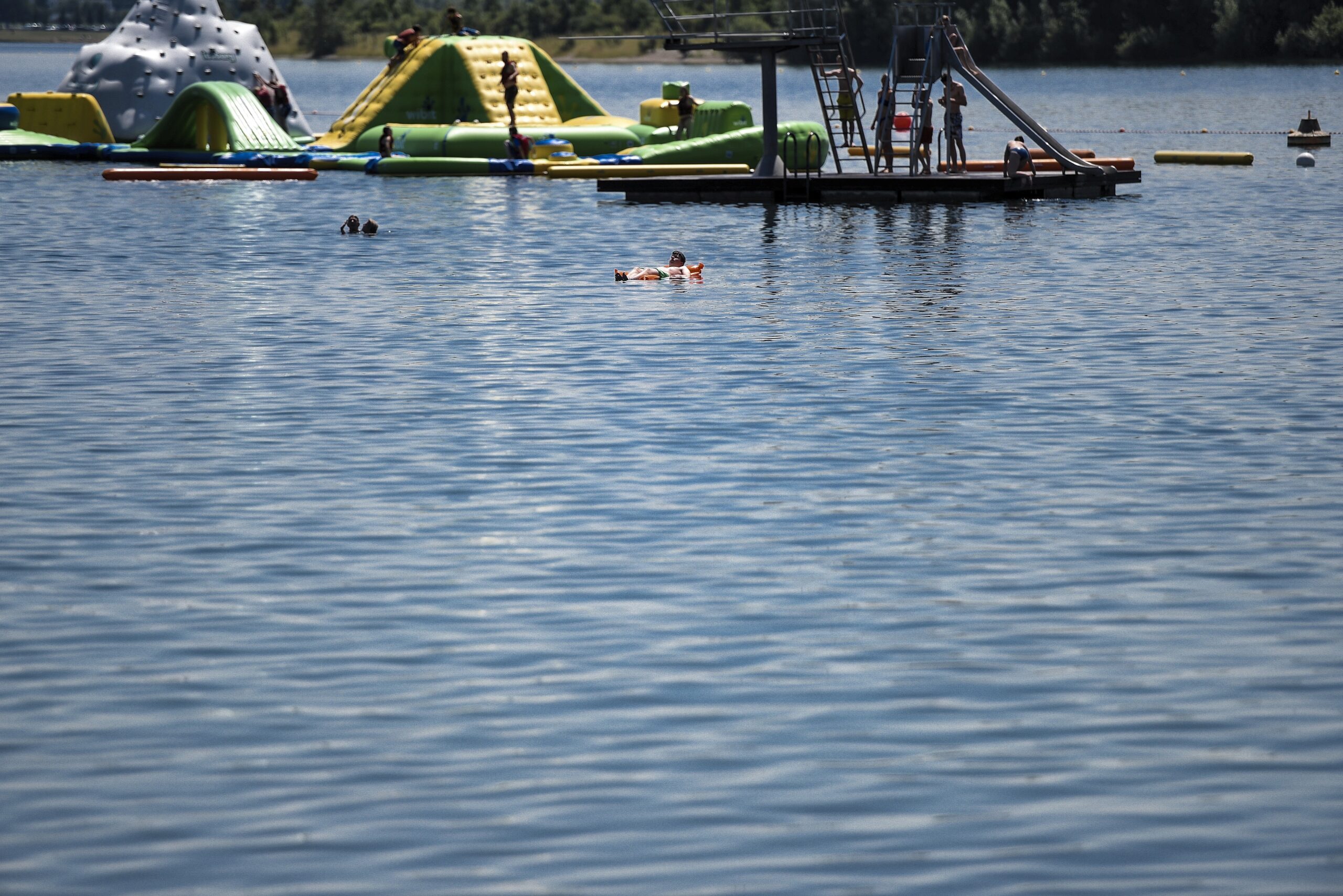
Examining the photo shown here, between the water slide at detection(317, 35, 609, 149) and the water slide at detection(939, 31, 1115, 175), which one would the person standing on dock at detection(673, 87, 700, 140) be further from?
the water slide at detection(939, 31, 1115, 175)

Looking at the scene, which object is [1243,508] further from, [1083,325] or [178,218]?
[178,218]

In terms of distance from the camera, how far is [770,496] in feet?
47.5

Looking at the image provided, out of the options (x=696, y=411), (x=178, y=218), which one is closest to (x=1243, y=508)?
(x=696, y=411)

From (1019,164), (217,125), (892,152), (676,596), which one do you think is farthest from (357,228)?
(676,596)

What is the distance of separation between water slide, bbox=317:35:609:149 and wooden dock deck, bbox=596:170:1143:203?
10.6 m

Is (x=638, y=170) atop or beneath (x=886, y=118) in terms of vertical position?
beneath

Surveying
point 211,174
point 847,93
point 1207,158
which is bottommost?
point 1207,158

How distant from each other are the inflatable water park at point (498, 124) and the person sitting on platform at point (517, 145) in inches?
2.0

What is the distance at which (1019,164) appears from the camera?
144ft

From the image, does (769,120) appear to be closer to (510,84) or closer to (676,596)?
(510,84)

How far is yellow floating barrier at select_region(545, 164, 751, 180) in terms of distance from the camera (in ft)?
163

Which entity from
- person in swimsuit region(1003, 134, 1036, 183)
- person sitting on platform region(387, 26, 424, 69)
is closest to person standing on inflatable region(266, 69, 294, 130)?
person sitting on platform region(387, 26, 424, 69)

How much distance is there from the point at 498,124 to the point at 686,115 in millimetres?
5424

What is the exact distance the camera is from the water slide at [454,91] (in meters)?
56.0
